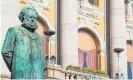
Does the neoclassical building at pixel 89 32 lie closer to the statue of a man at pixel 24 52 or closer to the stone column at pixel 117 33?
the stone column at pixel 117 33

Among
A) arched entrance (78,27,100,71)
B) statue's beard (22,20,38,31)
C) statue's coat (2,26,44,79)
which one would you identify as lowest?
statue's coat (2,26,44,79)

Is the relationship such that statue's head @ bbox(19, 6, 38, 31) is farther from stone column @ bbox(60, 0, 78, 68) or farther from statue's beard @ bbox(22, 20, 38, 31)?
stone column @ bbox(60, 0, 78, 68)

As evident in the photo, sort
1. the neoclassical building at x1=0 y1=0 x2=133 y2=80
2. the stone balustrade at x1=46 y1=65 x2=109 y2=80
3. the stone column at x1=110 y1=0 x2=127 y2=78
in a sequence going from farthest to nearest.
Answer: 1. the stone column at x1=110 y1=0 x2=127 y2=78
2. the neoclassical building at x1=0 y1=0 x2=133 y2=80
3. the stone balustrade at x1=46 y1=65 x2=109 y2=80

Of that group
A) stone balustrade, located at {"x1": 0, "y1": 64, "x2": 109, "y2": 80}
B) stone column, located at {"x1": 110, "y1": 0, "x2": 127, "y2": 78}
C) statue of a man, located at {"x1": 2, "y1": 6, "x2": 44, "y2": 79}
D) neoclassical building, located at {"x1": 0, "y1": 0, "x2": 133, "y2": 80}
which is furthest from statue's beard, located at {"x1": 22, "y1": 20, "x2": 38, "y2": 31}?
stone column, located at {"x1": 110, "y1": 0, "x2": 127, "y2": 78}

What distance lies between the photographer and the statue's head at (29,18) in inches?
333

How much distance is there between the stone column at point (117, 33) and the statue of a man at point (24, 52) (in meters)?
35.4

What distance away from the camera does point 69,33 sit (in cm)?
4056

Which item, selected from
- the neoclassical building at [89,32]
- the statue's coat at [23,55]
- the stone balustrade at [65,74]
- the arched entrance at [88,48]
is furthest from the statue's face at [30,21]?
the arched entrance at [88,48]

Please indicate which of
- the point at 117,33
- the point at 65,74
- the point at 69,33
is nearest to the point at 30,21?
the point at 65,74

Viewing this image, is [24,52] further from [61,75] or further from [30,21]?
[61,75]

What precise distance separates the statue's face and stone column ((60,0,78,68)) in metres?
30.9

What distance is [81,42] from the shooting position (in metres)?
43.7

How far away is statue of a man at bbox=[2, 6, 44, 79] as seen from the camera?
8164 mm

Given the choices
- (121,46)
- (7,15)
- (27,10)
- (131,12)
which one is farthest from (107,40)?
(27,10)
